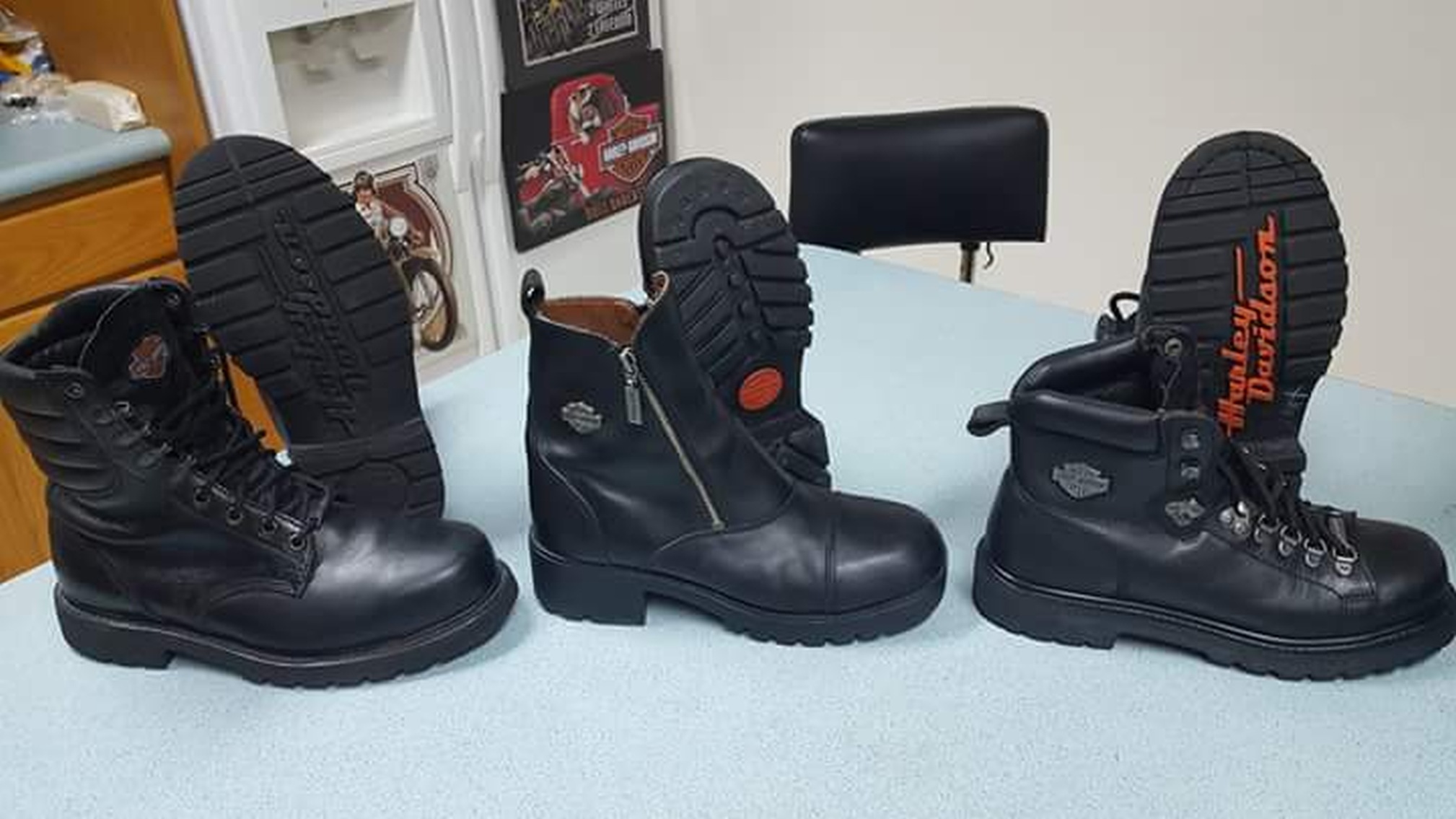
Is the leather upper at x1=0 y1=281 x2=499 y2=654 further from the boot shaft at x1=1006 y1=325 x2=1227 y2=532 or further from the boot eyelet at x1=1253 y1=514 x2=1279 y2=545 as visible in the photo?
the boot eyelet at x1=1253 y1=514 x2=1279 y2=545

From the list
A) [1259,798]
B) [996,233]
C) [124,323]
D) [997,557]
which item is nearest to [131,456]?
[124,323]

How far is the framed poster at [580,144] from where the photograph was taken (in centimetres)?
207

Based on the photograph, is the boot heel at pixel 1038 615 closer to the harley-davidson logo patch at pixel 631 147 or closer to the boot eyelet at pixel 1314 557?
the boot eyelet at pixel 1314 557

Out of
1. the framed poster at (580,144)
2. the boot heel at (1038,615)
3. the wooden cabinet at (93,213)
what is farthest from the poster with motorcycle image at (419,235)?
the boot heel at (1038,615)

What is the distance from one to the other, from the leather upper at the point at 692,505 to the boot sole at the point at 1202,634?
6cm

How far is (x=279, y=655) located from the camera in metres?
0.75

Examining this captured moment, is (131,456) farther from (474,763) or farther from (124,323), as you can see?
(474,763)

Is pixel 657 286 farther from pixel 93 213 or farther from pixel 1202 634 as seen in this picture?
pixel 93 213

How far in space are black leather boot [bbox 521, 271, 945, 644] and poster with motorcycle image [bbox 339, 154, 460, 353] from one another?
1137 mm

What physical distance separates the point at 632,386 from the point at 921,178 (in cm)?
84

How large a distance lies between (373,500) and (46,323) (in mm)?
266

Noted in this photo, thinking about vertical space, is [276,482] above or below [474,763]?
above

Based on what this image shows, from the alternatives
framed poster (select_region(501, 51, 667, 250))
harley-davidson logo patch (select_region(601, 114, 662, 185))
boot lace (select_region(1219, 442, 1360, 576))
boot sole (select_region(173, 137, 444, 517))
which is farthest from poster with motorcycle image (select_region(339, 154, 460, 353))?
boot lace (select_region(1219, 442, 1360, 576))

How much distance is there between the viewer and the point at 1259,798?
0.64m
